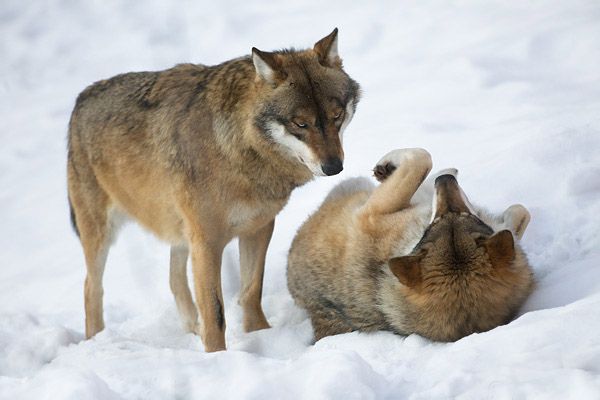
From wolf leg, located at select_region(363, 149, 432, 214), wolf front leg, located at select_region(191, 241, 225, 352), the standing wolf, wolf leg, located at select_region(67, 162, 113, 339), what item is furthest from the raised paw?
wolf leg, located at select_region(67, 162, 113, 339)

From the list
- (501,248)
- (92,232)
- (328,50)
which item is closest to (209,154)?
(328,50)

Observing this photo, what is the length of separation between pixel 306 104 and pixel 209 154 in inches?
30.9

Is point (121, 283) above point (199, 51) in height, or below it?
below

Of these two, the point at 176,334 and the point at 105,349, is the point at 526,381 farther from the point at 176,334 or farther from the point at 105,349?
the point at 176,334

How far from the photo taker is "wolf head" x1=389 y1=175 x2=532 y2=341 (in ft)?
13.1

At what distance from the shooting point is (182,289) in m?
6.10

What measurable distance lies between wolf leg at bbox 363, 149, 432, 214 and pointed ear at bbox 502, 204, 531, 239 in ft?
1.93

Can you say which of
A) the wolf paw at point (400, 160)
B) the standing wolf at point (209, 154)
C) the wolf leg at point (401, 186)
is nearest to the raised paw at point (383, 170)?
the wolf paw at point (400, 160)

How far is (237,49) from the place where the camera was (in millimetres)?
12008

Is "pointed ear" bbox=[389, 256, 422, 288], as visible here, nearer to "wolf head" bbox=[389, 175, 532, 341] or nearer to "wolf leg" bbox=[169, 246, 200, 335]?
"wolf head" bbox=[389, 175, 532, 341]

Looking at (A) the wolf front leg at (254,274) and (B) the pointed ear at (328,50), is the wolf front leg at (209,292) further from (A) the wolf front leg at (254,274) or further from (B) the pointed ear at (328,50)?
(B) the pointed ear at (328,50)

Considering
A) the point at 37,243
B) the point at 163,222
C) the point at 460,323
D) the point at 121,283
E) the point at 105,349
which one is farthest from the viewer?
the point at 37,243

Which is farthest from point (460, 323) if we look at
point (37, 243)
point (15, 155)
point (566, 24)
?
point (15, 155)

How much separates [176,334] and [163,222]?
0.99m
